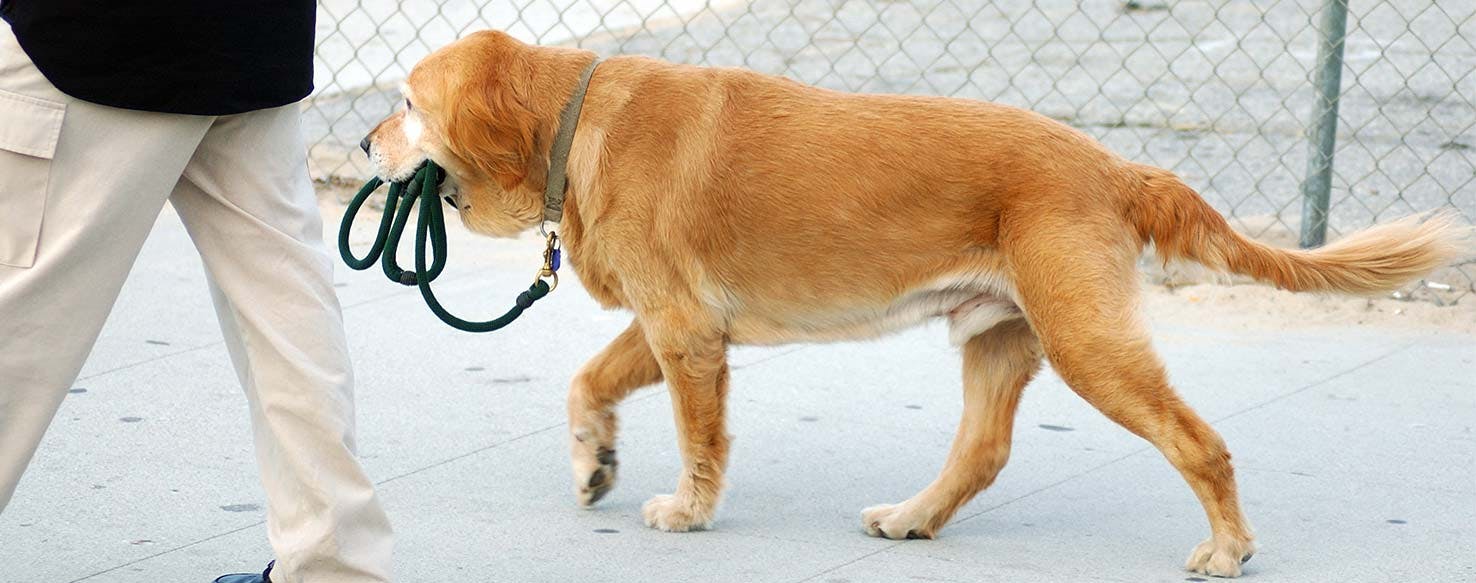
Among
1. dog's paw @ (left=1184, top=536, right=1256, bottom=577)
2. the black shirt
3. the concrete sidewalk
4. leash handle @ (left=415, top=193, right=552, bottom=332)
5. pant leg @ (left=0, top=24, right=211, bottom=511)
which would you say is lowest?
the concrete sidewalk

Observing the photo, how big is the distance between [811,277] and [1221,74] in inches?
252

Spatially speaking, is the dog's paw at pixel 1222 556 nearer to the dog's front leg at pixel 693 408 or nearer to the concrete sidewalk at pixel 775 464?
the concrete sidewalk at pixel 775 464

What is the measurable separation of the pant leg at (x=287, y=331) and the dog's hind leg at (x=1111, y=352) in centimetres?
140

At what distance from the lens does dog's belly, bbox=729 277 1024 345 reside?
3.60 m

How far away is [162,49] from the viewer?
8.93ft

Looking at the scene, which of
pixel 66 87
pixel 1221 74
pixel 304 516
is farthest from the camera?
pixel 1221 74

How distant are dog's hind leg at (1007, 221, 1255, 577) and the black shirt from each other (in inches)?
61.1

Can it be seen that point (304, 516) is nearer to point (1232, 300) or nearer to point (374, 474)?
point (374, 474)

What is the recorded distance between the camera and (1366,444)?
434cm

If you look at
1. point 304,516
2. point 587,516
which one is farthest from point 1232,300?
point 304,516

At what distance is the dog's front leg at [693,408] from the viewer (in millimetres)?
3633

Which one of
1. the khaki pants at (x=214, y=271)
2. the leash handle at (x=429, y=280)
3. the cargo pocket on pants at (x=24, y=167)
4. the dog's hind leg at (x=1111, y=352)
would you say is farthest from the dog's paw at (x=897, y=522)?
the cargo pocket on pants at (x=24, y=167)

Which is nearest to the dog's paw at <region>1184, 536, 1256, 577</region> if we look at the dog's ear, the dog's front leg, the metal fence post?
the dog's front leg

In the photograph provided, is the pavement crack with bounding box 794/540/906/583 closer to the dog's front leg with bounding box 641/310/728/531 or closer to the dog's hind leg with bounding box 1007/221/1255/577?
the dog's front leg with bounding box 641/310/728/531
